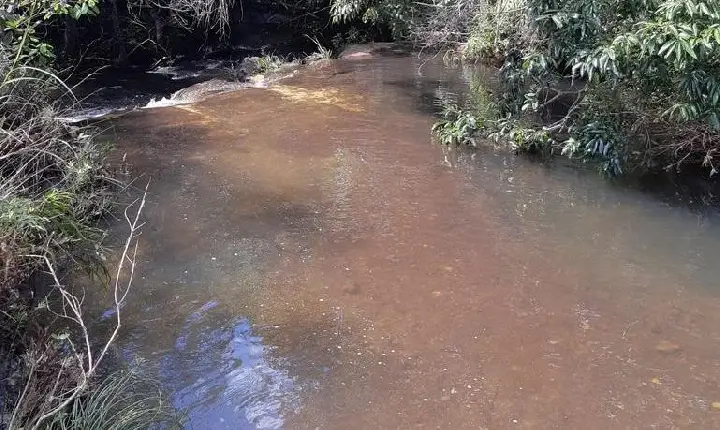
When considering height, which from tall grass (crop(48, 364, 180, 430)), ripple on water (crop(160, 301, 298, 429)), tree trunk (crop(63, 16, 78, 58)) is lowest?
ripple on water (crop(160, 301, 298, 429))

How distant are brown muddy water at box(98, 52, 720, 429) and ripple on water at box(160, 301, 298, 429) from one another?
12mm

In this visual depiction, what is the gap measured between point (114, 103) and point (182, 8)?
9.24 feet

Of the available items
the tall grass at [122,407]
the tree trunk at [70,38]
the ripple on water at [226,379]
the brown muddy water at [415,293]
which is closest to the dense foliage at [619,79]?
the brown muddy water at [415,293]

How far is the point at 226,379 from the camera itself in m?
3.66

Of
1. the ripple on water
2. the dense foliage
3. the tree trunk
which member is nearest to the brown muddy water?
the ripple on water

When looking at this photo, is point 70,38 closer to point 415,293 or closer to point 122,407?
point 415,293

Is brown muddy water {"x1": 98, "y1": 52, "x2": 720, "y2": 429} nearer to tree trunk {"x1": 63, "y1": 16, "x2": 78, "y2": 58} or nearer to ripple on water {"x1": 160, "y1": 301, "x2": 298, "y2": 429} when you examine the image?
ripple on water {"x1": 160, "y1": 301, "x2": 298, "y2": 429}

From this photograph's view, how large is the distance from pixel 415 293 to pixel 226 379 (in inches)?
57.4

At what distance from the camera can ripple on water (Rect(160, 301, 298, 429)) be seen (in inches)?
134

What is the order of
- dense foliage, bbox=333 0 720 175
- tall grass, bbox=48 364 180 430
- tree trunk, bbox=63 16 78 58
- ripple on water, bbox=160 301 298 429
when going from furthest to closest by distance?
1. tree trunk, bbox=63 16 78 58
2. dense foliage, bbox=333 0 720 175
3. ripple on water, bbox=160 301 298 429
4. tall grass, bbox=48 364 180 430

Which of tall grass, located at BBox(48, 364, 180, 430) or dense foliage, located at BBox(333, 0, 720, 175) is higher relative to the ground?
dense foliage, located at BBox(333, 0, 720, 175)

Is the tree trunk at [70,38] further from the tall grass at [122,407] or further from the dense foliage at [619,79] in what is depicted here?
the tall grass at [122,407]

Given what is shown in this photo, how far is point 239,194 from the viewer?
6066 mm

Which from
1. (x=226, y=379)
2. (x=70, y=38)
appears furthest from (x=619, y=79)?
(x=70, y=38)
